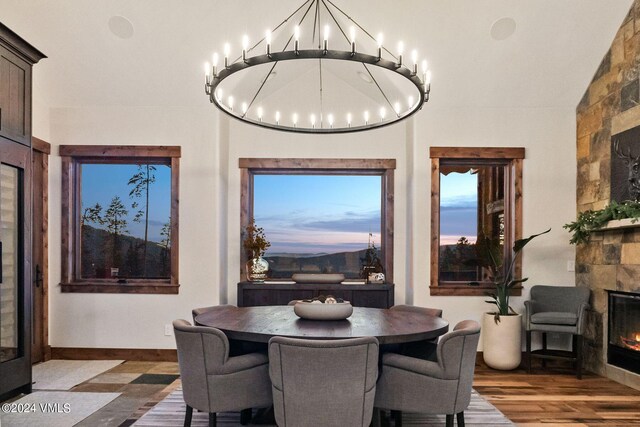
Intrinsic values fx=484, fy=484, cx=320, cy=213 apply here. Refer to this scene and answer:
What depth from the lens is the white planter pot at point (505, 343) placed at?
4.77 meters

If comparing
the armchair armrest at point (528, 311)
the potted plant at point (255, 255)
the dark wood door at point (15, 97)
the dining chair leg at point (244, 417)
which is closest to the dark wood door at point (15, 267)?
the dark wood door at point (15, 97)

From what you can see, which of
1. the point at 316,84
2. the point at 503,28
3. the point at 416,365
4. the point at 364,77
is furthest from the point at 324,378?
the point at 316,84

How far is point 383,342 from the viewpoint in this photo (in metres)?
2.72

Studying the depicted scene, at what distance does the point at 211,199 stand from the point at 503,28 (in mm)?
3331

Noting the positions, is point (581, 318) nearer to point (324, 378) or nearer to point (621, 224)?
point (621, 224)

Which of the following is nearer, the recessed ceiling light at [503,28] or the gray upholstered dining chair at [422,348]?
the gray upholstered dining chair at [422,348]

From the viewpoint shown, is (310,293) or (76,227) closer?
(310,293)

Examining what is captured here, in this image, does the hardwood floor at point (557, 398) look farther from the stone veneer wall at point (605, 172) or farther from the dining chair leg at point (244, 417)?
the dining chair leg at point (244, 417)

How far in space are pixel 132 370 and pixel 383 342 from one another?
307 cm

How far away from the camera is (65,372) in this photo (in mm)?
4613

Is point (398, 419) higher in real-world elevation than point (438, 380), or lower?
lower

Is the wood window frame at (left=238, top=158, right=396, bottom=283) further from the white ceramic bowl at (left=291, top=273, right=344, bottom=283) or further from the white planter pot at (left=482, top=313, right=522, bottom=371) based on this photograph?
the white planter pot at (left=482, top=313, right=522, bottom=371)

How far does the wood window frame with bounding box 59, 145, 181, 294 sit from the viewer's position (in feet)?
16.9

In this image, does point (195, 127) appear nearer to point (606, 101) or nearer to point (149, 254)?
point (149, 254)
